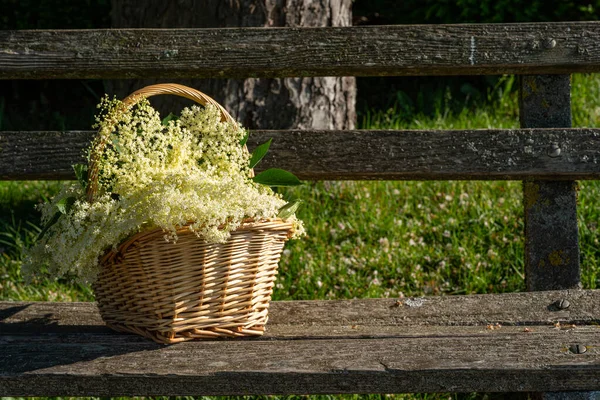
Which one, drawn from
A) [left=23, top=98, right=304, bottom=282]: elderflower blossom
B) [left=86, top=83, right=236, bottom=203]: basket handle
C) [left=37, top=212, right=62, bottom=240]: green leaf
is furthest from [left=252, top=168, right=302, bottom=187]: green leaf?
[left=37, top=212, right=62, bottom=240]: green leaf

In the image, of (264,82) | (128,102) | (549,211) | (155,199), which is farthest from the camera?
(264,82)

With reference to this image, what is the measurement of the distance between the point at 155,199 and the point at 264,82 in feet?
5.90

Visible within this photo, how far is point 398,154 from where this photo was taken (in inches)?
96.6

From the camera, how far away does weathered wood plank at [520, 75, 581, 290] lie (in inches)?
95.1

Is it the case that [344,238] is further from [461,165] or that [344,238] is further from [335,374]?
[335,374]

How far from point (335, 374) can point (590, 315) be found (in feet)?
2.81

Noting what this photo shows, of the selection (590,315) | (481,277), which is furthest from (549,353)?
(481,277)

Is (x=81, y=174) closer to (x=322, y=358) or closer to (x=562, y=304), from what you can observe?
(x=322, y=358)

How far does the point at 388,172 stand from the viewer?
8.06 feet

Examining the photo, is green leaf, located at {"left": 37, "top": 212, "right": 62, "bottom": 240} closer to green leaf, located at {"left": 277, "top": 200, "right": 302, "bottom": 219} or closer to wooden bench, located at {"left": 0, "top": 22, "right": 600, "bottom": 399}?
wooden bench, located at {"left": 0, "top": 22, "right": 600, "bottom": 399}

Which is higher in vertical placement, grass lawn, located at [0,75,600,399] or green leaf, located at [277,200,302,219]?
green leaf, located at [277,200,302,219]

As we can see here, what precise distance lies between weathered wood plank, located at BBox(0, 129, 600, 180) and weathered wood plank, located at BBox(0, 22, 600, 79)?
21 centimetres

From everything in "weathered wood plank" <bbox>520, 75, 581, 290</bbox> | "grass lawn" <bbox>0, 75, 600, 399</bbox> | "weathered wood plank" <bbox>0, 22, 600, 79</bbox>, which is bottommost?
"grass lawn" <bbox>0, 75, 600, 399</bbox>

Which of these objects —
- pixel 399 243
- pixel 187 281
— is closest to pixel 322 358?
pixel 187 281
